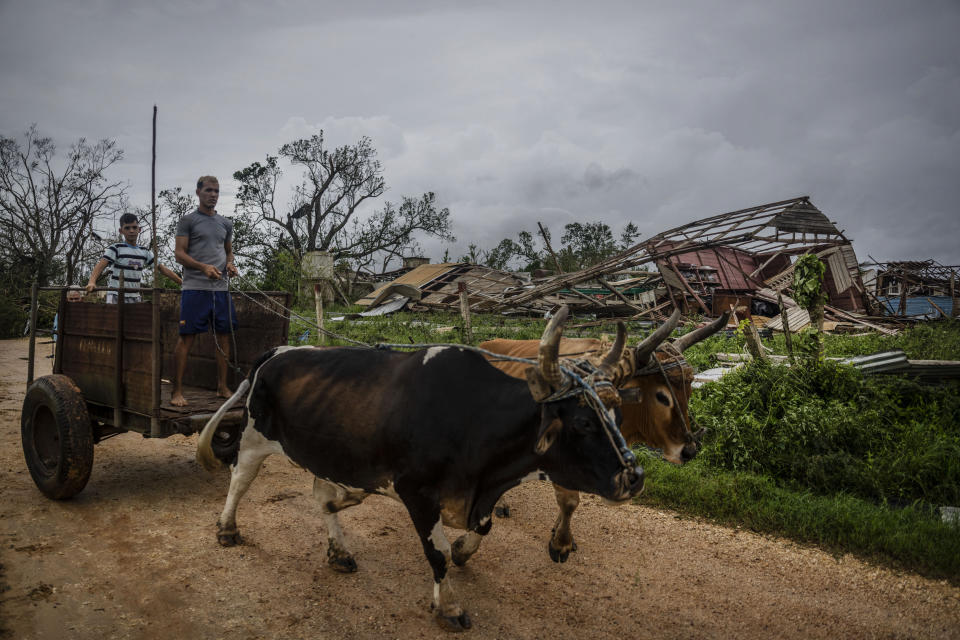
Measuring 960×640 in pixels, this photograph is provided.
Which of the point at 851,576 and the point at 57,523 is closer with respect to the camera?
the point at 851,576

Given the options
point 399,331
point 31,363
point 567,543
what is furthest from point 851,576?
point 399,331

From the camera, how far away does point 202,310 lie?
16.5 ft

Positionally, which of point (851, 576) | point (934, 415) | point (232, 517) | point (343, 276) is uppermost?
point (343, 276)

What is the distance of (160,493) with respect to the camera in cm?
522

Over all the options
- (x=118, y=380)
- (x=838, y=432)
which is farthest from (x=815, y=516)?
(x=118, y=380)

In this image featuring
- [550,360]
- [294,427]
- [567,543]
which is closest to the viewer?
[550,360]

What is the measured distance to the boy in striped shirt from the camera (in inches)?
233

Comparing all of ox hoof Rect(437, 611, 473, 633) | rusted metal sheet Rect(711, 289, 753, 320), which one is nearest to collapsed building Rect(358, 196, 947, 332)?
rusted metal sheet Rect(711, 289, 753, 320)

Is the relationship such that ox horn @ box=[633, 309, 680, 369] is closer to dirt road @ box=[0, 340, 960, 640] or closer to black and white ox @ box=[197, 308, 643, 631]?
black and white ox @ box=[197, 308, 643, 631]

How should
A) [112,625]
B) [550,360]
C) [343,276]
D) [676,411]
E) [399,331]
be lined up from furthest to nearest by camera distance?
[343,276] < [399,331] < [676,411] < [112,625] < [550,360]

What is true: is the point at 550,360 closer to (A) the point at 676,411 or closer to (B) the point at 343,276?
(A) the point at 676,411

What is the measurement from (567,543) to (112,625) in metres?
2.80

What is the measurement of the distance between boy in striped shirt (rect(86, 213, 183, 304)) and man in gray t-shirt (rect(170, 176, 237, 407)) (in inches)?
32.6

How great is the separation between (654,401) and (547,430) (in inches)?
70.1
